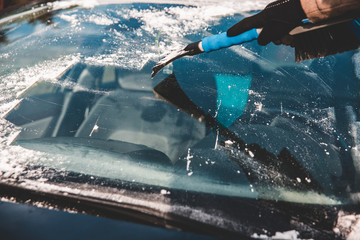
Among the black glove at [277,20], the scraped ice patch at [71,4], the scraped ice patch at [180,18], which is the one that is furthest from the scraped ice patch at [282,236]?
the scraped ice patch at [71,4]

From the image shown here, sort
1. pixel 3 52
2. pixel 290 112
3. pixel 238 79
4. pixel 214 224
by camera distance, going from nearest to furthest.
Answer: pixel 214 224
pixel 290 112
pixel 238 79
pixel 3 52

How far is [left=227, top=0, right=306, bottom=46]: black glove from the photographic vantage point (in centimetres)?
102

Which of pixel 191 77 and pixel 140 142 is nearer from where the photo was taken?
pixel 140 142

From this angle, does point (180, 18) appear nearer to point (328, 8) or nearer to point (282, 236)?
point (328, 8)

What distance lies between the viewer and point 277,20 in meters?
1.04

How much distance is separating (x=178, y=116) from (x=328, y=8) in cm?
88

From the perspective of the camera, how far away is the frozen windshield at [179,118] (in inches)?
32.5

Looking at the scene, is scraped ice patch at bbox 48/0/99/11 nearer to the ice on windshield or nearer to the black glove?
the ice on windshield


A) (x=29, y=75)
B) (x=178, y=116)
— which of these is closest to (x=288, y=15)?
(x=178, y=116)

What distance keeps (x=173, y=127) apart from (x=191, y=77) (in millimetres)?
503

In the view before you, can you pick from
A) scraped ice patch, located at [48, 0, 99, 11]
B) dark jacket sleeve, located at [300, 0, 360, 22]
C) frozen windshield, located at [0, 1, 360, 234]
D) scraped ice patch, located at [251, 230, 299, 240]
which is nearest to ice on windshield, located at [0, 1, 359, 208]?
frozen windshield, located at [0, 1, 360, 234]

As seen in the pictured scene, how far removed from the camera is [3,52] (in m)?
1.70

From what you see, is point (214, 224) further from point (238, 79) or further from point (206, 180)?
point (238, 79)

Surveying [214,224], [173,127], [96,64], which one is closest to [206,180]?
[214,224]
